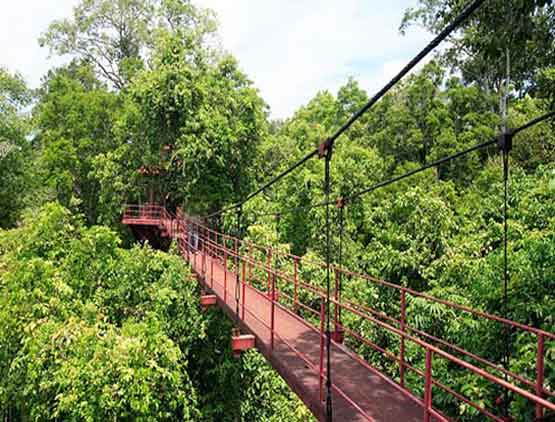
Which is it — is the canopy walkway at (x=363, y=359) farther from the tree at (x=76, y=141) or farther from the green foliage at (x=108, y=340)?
the tree at (x=76, y=141)

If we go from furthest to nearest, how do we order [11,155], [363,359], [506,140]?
[11,155], [363,359], [506,140]

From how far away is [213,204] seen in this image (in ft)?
42.4

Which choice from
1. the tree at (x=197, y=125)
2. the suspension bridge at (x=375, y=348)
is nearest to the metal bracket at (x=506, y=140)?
the suspension bridge at (x=375, y=348)

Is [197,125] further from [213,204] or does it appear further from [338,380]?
[338,380]

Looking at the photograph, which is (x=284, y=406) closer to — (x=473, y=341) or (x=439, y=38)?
(x=473, y=341)

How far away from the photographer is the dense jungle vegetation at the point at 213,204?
4625mm

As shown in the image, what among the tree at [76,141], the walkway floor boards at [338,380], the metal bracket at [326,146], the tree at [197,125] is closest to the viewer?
the walkway floor boards at [338,380]

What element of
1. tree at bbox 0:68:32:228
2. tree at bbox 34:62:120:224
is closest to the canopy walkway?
tree at bbox 34:62:120:224

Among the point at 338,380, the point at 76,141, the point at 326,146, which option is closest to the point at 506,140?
the point at 326,146

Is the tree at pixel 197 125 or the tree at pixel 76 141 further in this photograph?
the tree at pixel 76 141

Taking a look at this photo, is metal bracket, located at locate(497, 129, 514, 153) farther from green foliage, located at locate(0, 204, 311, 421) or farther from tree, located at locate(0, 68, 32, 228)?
tree, located at locate(0, 68, 32, 228)

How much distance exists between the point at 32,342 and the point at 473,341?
472 cm

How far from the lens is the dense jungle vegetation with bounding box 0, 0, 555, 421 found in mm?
4625

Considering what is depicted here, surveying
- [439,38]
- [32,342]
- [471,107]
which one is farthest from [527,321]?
[471,107]
